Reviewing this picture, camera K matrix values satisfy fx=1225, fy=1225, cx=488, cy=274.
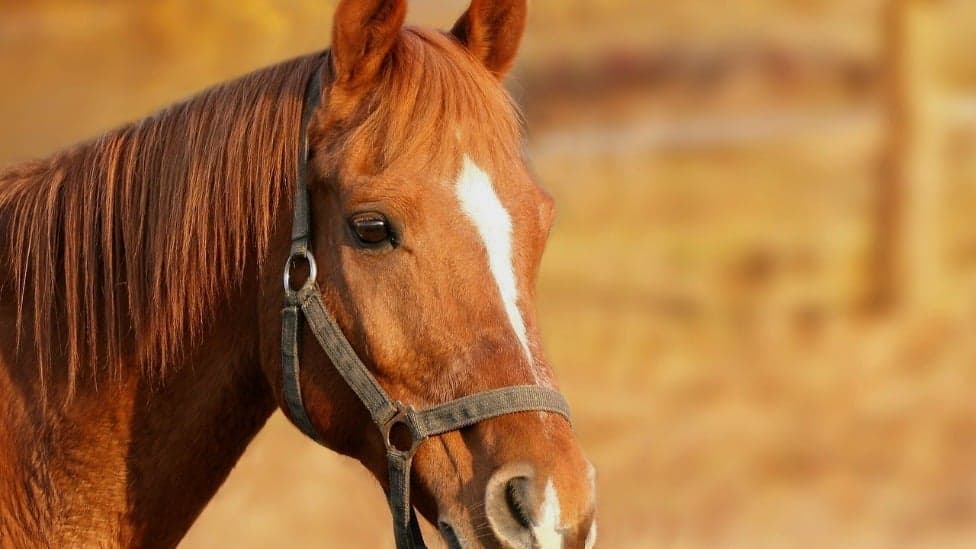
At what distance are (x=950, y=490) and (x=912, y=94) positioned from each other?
4073mm

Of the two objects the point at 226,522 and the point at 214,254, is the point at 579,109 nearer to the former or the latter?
the point at 226,522

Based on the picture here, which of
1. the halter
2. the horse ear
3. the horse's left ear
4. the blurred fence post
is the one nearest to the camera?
the halter

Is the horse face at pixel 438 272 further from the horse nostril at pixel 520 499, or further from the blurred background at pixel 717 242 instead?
the blurred background at pixel 717 242

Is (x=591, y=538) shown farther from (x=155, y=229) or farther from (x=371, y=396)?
(x=155, y=229)

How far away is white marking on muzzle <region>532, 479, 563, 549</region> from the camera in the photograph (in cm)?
208

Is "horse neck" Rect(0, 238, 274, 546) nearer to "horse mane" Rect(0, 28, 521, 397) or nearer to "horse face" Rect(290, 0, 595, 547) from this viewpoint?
"horse mane" Rect(0, 28, 521, 397)

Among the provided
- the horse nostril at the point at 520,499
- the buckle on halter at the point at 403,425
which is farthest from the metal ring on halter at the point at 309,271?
the horse nostril at the point at 520,499

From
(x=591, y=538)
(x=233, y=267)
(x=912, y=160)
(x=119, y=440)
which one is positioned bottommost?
(x=912, y=160)

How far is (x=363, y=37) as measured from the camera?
2367 millimetres

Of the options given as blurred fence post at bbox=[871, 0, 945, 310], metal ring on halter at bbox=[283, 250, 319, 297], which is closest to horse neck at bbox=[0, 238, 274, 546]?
metal ring on halter at bbox=[283, 250, 319, 297]

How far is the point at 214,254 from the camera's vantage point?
2.42 meters

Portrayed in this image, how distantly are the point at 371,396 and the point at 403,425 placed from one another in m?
0.08

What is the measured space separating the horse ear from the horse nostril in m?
0.84

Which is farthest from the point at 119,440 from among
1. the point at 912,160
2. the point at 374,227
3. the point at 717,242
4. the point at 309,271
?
the point at 717,242
